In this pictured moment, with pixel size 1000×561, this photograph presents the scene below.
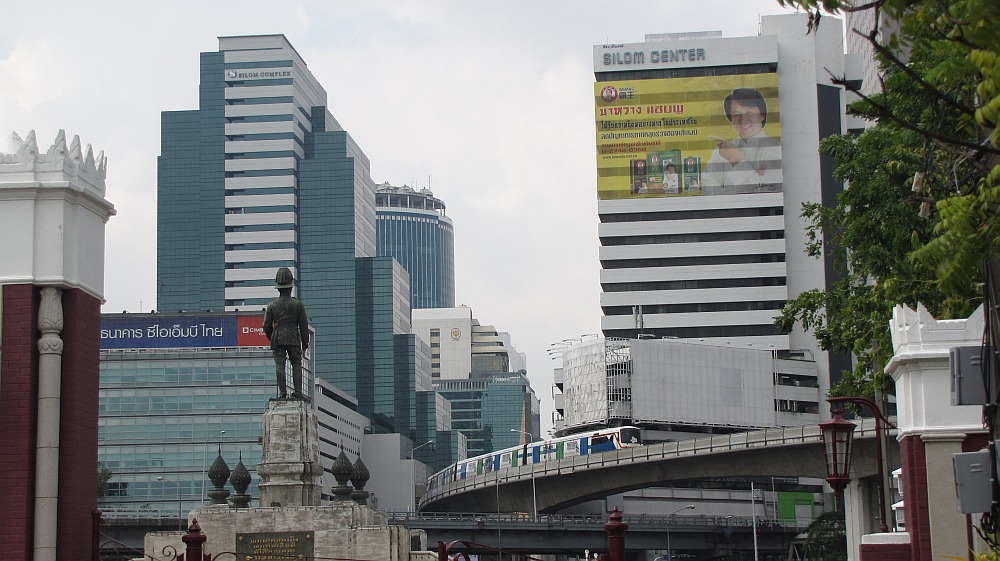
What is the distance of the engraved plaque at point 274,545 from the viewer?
34.6m

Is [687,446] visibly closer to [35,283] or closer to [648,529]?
[648,529]

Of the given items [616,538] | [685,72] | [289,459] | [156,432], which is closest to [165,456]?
[156,432]

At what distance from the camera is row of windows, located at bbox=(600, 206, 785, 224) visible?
160750mm

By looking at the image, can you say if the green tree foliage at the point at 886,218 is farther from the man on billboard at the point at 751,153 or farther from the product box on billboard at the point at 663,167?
the man on billboard at the point at 751,153

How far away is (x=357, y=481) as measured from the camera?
120 feet

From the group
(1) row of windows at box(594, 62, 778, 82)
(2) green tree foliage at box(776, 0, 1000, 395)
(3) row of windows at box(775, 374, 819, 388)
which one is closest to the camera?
(2) green tree foliage at box(776, 0, 1000, 395)

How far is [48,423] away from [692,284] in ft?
445

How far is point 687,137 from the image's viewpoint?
158750mm

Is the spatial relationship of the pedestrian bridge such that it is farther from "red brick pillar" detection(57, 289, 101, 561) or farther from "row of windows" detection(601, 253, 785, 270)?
"red brick pillar" detection(57, 289, 101, 561)

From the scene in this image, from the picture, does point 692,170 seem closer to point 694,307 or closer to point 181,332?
point 694,307

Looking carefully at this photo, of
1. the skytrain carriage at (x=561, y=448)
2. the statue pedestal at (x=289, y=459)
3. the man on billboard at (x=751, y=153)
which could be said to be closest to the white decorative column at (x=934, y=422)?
the statue pedestal at (x=289, y=459)

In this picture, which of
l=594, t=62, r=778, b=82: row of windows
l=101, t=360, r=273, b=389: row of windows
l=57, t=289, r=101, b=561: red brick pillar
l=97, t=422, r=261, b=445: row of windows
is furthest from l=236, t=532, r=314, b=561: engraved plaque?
l=594, t=62, r=778, b=82: row of windows

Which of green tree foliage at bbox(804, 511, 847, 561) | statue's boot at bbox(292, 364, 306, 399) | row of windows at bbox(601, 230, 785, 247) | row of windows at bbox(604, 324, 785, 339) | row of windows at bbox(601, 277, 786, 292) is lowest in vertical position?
green tree foliage at bbox(804, 511, 847, 561)

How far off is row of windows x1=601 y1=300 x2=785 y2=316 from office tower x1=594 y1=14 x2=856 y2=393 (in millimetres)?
160
